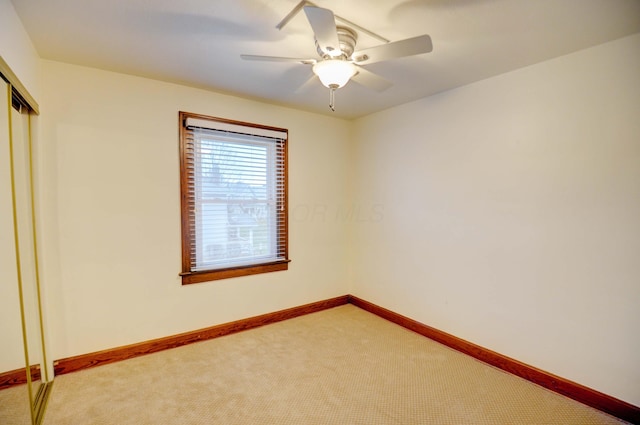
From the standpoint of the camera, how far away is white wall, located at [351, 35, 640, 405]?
195 centimetres

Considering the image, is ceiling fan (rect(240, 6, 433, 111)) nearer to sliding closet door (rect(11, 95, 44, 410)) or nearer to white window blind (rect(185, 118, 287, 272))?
white window blind (rect(185, 118, 287, 272))

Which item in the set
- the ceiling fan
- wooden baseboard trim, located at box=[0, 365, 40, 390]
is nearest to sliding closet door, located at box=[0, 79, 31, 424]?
wooden baseboard trim, located at box=[0, 365, 40, 390]

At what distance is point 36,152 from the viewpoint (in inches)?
86.1

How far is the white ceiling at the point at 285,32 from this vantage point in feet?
5.34

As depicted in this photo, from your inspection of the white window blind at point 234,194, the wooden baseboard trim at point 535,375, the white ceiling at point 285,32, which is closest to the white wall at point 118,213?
the white window blind at point 234,194

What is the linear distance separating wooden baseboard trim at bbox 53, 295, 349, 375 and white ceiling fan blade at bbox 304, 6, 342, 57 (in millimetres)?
2679

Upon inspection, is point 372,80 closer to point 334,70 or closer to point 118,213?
point 334,70

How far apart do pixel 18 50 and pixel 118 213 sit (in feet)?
4.04

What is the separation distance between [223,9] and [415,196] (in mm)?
2374

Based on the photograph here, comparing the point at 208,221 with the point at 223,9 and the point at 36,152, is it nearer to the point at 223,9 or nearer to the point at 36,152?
the point at 36,152

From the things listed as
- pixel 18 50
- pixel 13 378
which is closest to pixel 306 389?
pixel 13 378

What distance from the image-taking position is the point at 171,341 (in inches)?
110

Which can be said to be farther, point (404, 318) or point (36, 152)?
point (404, 318)

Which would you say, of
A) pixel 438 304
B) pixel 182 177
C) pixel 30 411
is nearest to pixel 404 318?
pixel 438 304
